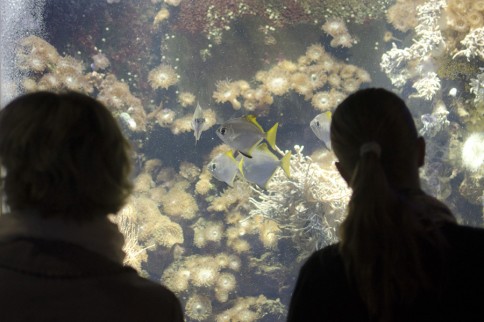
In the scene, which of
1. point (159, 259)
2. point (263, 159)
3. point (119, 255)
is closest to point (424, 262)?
point (119, 255)

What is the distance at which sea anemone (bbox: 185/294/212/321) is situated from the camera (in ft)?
20.2

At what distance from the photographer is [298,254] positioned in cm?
584

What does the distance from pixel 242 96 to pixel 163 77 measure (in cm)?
170

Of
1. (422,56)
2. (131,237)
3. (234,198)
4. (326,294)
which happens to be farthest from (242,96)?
(326,294)

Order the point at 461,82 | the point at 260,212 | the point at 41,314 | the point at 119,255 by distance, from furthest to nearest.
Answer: the point at 461,82 → the point at 260,212 → the point at 119,255 → the point at 41,314

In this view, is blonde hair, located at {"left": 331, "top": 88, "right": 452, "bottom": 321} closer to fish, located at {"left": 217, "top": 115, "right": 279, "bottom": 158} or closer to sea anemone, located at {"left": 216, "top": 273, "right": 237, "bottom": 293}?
fish, located at {"left": 217, "top": 115, "right": 279, "bottom": 158}

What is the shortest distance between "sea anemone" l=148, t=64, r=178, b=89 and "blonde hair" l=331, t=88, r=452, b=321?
22.9 feet

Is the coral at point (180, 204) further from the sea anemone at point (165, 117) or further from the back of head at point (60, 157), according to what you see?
the back of head at point (60, 157)

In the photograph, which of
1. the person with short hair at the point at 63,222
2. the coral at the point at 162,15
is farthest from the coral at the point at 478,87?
the person with short hair at the point at 63,222

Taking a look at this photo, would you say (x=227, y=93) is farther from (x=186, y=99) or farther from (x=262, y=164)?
(x=262, y=164)

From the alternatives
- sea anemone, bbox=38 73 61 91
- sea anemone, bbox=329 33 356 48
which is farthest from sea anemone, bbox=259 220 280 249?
sea anemone, bbox=38 73 61 91

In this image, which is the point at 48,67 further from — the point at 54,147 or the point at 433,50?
the point at 54,147

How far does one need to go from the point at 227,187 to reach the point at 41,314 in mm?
5756

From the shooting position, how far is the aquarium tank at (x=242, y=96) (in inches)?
231
